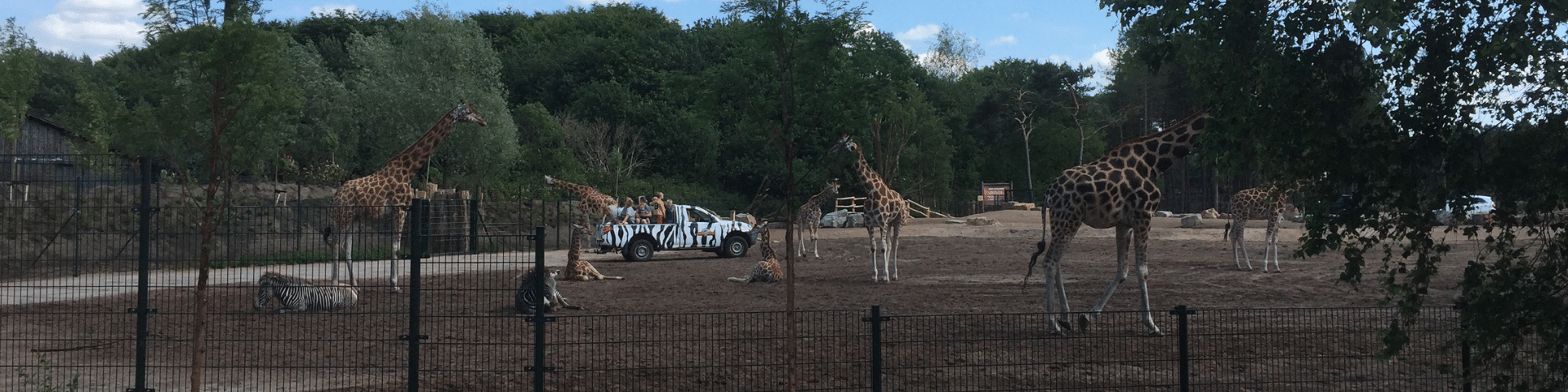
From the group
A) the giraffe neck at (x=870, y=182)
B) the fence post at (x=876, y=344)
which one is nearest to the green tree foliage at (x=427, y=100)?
the giraffe neck at (x=870, y=182)

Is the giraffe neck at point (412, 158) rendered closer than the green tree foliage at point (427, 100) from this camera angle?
Yes

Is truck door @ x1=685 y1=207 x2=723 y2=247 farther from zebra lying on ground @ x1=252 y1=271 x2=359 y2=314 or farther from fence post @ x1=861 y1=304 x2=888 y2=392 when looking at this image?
fence post @ x1=861 y1=304 x2=888 y2=392

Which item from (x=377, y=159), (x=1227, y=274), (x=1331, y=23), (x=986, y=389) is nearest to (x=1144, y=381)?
(x=986, y=389)

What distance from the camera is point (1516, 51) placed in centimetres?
532

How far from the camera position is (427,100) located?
36406 mm

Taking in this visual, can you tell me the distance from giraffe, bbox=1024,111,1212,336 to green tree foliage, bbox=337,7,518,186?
94.7 feet

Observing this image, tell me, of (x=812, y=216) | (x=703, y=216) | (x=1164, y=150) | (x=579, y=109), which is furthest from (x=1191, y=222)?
(x=579, y=109)

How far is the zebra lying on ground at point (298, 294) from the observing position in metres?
11.7

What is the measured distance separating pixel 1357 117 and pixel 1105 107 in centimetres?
5478

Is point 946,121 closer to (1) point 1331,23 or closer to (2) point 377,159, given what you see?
(2) point 377,159

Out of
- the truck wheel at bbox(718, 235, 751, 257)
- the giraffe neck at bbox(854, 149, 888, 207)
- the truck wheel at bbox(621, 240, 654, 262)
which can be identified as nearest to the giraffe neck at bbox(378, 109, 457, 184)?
the giraffe neck at bbox(854, 149, 888, 207)

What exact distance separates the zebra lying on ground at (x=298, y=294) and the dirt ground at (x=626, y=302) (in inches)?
7.0

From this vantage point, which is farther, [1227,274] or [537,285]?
[1227,274]

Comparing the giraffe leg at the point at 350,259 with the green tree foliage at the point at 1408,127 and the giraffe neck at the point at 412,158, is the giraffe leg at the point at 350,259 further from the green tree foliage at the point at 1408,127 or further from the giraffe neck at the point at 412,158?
the green tree foliage at the point at 1408,127
